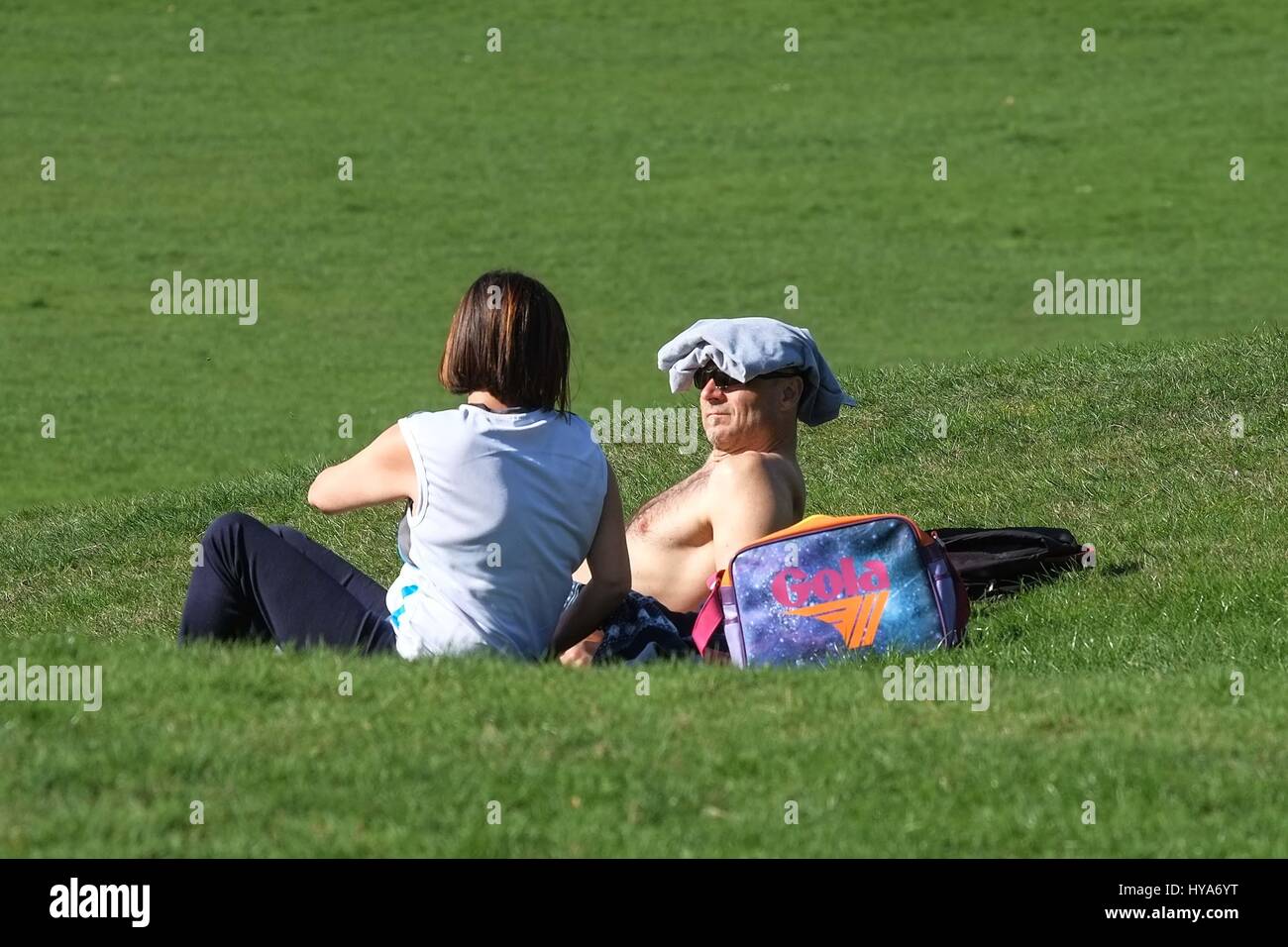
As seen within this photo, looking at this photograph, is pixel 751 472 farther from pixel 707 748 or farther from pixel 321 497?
pixel 707 748

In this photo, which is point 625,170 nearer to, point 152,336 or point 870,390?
point 152,336

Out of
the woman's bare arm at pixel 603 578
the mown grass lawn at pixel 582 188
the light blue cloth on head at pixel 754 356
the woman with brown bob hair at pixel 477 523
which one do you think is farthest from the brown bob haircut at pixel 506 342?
the mown grass lawn at pixel 582 188

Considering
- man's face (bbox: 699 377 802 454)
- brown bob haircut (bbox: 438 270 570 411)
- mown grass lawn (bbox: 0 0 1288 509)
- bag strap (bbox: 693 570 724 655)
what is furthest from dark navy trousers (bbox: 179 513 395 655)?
mown grass lawn (bbox: 0 0 1288 509)

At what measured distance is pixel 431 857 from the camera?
183 inches

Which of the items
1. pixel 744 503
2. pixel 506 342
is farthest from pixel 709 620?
pixel 506 342

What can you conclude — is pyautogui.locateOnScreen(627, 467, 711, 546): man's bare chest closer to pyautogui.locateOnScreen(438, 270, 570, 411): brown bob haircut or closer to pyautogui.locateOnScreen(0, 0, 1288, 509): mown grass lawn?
pyautogui.locateOnScreen(438, 270, 570, 411): brown bob haircut

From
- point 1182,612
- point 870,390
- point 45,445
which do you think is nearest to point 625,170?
point 45,445

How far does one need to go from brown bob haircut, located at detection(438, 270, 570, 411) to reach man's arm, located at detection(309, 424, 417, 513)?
0.27m

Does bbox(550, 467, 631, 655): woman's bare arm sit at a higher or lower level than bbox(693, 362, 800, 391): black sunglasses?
lower

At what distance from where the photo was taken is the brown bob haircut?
6.11 metres

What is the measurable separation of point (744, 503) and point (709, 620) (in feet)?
1.51

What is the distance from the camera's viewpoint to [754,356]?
23.9ft

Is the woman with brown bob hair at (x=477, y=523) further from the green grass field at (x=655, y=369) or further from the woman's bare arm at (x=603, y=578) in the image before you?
the green grass field at (x=655, y=369)

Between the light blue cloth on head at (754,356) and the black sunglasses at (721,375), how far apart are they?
1.0 inches
